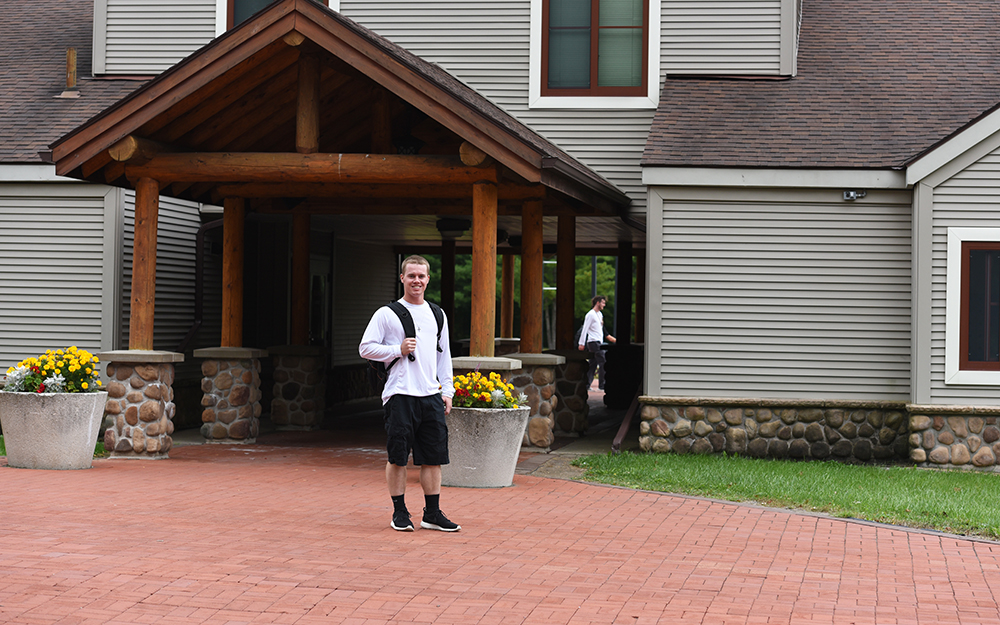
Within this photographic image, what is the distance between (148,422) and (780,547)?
682cm

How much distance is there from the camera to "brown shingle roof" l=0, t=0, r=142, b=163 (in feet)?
44.4

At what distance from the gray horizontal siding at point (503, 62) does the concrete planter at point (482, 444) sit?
17.8ft

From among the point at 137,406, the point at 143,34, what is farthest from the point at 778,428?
the point at 143,34

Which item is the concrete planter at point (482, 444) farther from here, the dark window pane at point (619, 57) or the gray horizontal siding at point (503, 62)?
the dark window pane at point (619, 57)

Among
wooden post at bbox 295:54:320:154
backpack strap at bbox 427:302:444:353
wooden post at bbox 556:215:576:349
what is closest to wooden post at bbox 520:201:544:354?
wooden post at bbox 556:215:576:349

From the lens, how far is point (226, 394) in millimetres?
12734

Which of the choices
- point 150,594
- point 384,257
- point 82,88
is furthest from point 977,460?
point 384,257

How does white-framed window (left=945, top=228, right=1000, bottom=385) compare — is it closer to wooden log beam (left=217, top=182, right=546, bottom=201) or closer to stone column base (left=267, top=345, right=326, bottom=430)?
wooden log beam (left=217, top=182, right=546, bottom=201)

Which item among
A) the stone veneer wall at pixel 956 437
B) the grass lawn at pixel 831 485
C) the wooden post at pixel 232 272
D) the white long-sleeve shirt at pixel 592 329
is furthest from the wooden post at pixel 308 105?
the white long-sleeve shirt at pixel 592 329

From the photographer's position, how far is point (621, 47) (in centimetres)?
1411

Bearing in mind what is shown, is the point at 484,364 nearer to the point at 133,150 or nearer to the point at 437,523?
the point at 437,523

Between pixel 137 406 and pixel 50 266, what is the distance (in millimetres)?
3349

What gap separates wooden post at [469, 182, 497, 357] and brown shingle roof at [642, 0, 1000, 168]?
7.11 ft

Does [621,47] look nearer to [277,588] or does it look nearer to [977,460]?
[977,460]
